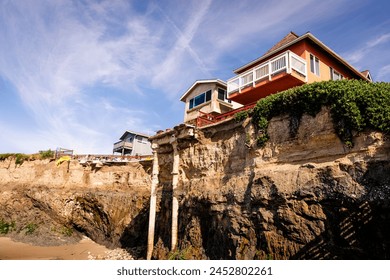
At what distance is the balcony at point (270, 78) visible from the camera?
1772 cm

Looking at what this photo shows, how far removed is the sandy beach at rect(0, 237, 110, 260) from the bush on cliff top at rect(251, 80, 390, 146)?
1985cm

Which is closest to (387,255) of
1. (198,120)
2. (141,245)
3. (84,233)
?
(198,120)

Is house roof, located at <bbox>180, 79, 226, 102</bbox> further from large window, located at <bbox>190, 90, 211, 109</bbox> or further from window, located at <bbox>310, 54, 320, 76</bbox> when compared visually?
window, located at <bbox>310, 54, 320, 76</bbox>

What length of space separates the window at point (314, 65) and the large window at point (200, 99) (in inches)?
409

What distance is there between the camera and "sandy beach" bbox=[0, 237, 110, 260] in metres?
24.2

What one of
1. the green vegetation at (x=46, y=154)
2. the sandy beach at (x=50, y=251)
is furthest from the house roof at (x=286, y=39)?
the green vegetation at (x=46, y=154)

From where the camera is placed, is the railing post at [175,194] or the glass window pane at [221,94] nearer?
the railing post at [175,194]

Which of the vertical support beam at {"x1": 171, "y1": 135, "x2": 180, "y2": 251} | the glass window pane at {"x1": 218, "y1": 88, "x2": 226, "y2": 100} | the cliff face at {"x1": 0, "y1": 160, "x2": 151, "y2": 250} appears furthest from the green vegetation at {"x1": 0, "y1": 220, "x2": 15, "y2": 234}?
the glass window pane at {"x1": 218, "y1": 88, "x2": 226, "y2": 100}

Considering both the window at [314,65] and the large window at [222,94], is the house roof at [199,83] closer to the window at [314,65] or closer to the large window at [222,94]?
the large window at [222,94]

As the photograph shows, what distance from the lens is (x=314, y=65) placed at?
19.8 m

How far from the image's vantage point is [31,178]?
35.4 metres

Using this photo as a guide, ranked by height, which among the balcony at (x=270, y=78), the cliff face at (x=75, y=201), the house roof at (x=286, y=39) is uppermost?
the house roof at (x=286, y=39)
